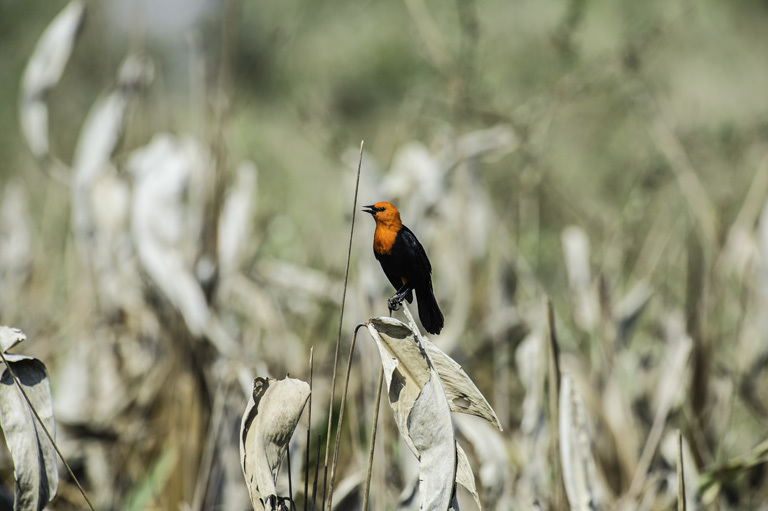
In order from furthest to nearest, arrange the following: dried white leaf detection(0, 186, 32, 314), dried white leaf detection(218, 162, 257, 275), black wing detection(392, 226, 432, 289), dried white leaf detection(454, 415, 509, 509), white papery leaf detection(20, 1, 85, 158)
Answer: dried white leaf detection(0, 186, 32, 314) → dried white leaf detection(218, 162, 257, 275) → white papery leaf detection(20, 1, 85, 158) → dried white leaf detection(454, 415, 509, 509) → black wing detection(392, 226, 432, 289)

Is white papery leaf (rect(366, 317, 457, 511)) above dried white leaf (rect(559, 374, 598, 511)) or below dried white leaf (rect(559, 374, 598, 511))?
above

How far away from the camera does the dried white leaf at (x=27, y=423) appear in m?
0.50

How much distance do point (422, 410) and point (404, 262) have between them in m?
0.10

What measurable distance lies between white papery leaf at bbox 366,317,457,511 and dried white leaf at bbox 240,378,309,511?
2.5 inches

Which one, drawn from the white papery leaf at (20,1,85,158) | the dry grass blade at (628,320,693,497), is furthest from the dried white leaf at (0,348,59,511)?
the dry grass blade at (628,320,693,497)

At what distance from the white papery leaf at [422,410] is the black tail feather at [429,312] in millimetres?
21

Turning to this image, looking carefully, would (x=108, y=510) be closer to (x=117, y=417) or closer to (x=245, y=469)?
(x=117, y=417)

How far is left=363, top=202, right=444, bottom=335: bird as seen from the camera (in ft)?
1.32

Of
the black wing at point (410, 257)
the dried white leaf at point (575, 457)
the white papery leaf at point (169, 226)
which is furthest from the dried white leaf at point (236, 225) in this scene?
the black wing at point (410, 257)

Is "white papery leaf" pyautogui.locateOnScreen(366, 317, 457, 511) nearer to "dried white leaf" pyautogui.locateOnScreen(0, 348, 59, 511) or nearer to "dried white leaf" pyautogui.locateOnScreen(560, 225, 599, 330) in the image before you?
"dried white leaf" pyautogui.locateOnScreen(0, 348, 59, 511)

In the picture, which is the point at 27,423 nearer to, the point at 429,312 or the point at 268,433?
the point at 268,433

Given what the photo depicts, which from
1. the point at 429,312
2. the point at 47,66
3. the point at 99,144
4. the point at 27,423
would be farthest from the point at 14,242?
the point at 429,312

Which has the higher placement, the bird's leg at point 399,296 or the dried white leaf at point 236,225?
the dried white leaf at point 236,225

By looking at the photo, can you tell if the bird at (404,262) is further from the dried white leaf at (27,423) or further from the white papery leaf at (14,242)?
the white papery leaf at (14,242)
